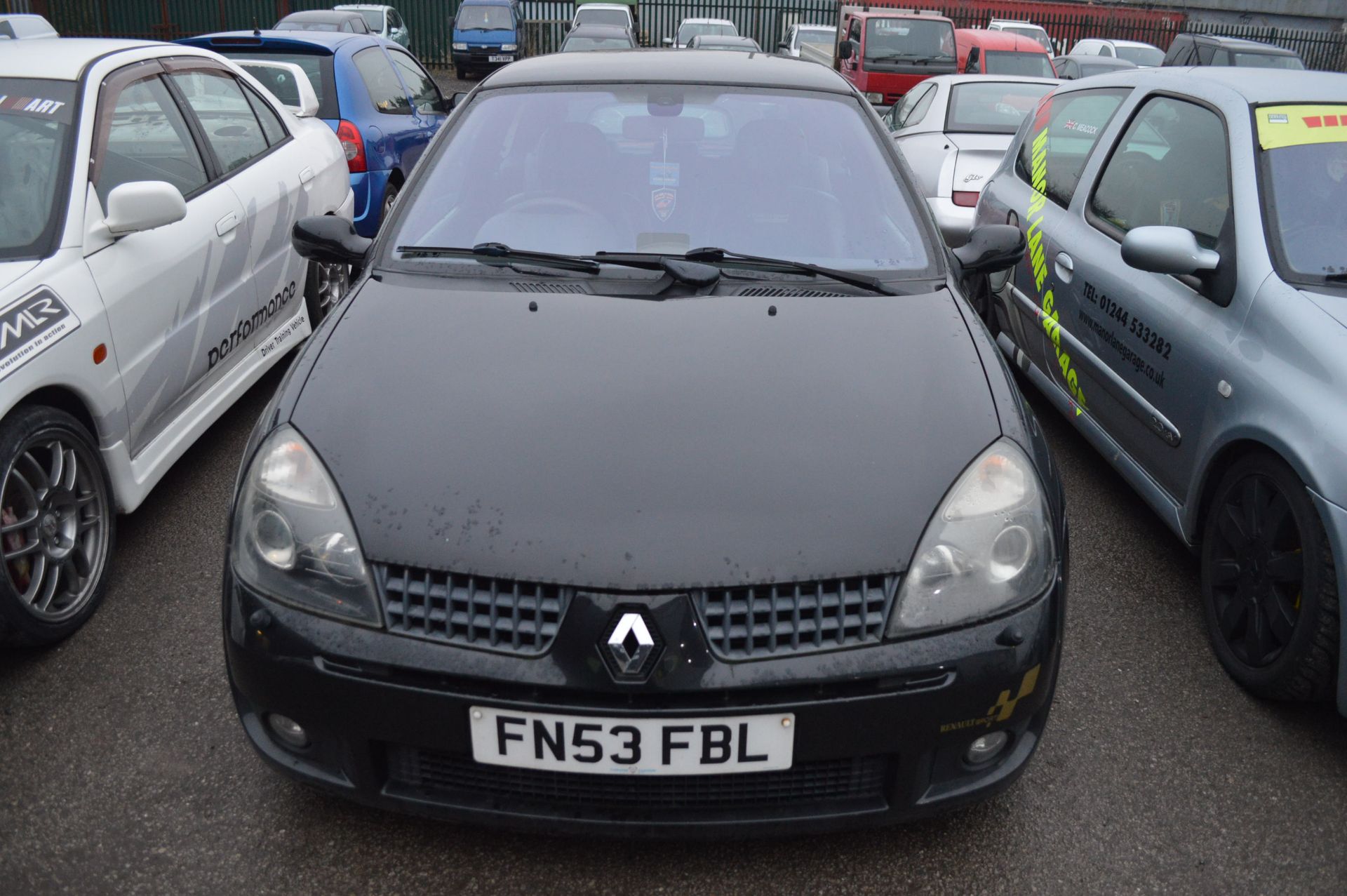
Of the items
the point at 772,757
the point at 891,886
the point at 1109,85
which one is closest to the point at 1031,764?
the point at 891,886

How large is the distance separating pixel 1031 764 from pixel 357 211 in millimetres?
5702

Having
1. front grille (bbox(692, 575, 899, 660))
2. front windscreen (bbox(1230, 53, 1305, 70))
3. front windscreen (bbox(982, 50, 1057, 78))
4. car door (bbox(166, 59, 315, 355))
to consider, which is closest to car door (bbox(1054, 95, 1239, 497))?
front grille (bbox(692, 575, 899, 660))

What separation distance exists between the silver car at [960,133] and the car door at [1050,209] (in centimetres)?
124

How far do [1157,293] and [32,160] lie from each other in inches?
137

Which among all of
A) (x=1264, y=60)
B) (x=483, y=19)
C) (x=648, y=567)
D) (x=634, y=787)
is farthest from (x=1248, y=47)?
(x=634, y=787)

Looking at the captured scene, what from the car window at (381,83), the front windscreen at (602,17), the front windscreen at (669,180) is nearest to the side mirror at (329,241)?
the front windscreen at (669,180)

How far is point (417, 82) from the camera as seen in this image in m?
8.73

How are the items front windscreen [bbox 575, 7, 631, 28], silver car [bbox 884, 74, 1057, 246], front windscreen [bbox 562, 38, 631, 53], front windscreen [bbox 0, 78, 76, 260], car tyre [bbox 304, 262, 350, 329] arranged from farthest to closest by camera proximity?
front windscreen [bbox 575, 7, 631, 28]
front windscreen [bbox 562, 38, 631, 53]
silver car [bbox 884, 74, 1057, 246]
car tyre [bbox 304, 262, 350, 329]
front windscreen [bbox 0, 78, 76, 260]

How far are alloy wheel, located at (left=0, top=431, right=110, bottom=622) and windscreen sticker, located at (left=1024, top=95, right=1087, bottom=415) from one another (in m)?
3.31

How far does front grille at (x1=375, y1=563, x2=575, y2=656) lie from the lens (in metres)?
1.91

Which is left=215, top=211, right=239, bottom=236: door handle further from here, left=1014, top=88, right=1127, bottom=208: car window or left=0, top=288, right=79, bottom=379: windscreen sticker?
left=1014, top=88, right=1127, bottom=208: car window

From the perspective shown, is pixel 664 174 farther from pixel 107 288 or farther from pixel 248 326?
pixel 248 326

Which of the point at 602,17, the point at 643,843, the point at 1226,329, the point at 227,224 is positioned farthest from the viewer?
the point at 602,17

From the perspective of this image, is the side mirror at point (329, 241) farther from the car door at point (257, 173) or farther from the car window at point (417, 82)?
the car window at point (417, 82)
